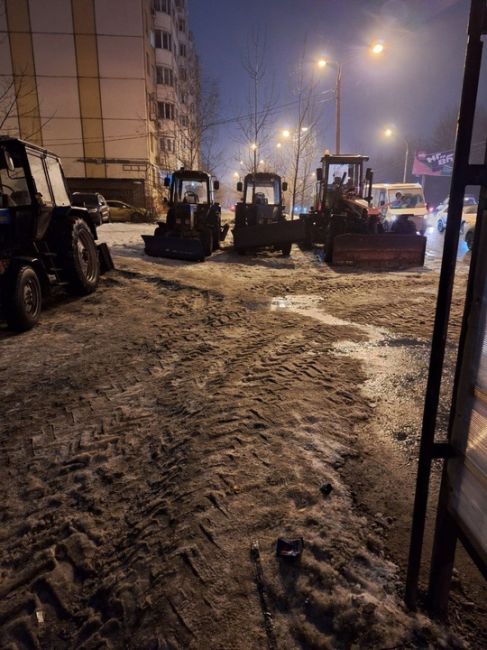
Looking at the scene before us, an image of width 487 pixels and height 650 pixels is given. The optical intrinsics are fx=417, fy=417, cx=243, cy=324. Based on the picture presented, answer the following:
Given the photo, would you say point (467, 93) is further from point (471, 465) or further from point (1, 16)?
point (1, 16)

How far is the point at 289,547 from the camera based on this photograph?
216 centimetres

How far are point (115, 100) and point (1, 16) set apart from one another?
880cm

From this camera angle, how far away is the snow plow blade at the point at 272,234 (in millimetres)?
12945

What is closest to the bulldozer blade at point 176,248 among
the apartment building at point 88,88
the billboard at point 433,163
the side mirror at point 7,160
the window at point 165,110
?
the side mirror at point 7,160

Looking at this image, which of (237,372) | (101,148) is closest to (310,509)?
(237,372)

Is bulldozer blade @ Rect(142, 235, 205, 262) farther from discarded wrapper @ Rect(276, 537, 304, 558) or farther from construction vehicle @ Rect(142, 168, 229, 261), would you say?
discarded wrapper @ Rect(276, 537, 304, 558)

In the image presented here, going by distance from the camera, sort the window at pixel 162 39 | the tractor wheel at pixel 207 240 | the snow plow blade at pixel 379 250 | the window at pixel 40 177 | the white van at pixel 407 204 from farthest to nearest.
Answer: the window at pixel 162 39 < the white van at pixel 407 204 < the tractor wheel at pixel 207 240 < the snow plow blade at pixel 379 250 < the window at pixel 40 177

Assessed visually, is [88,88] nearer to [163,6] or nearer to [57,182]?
[163,6]

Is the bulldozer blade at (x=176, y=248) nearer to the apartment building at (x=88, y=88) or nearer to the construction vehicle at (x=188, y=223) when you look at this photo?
the construction vehicle at (x=188, y=223)

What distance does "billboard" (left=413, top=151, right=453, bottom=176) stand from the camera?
4088 cm

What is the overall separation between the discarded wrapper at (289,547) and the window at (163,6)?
151ft

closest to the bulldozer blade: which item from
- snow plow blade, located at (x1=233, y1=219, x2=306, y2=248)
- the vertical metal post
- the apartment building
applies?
snow plow blade, located at (x1=233, y1=219, x2=306, y2=248)

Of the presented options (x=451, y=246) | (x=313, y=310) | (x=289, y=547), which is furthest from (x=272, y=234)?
(x=451, y=246)

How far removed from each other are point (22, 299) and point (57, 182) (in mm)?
2922
